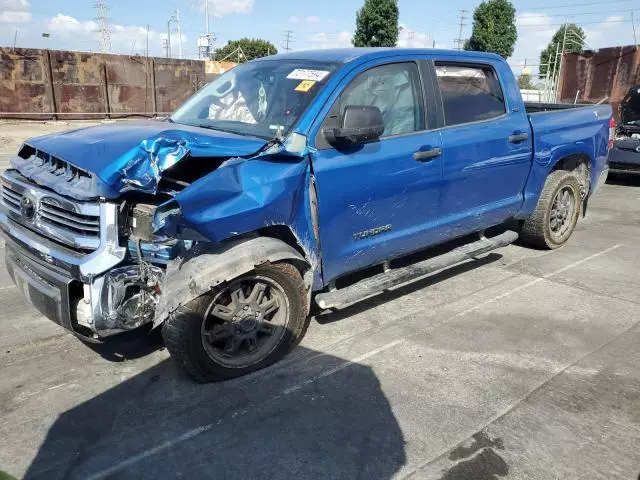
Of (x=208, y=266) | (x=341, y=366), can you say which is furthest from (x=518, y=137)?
(x=208, y=266)

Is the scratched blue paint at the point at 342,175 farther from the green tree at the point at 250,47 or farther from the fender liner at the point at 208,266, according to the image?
the green tree at the point at 250,47

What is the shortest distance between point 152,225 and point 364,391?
1.58 metres

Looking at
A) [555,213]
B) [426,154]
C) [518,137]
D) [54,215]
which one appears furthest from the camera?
[555,213]

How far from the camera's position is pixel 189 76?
75.7 feet

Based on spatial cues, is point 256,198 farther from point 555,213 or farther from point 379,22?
point 379,22

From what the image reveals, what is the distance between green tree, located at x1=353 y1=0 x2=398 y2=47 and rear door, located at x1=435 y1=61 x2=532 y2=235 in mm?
36817

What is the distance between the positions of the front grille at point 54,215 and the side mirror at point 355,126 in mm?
1513

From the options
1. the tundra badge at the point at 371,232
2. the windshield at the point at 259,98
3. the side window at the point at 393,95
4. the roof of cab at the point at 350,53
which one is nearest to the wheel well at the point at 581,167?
the roof of cab at the point at 350,53

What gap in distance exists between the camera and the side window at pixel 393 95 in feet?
13.0

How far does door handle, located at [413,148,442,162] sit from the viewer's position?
4117mm

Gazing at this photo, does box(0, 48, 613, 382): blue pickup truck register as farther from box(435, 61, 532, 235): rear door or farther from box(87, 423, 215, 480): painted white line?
box(87, 423, 215, 480): painted white line

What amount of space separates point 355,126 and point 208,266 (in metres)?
1.28

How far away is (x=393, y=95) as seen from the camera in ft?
13.7

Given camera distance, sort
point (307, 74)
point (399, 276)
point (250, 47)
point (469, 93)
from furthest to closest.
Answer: point (250, 47)
point (469, 93)
point (399, 276)
point (307, 74)
